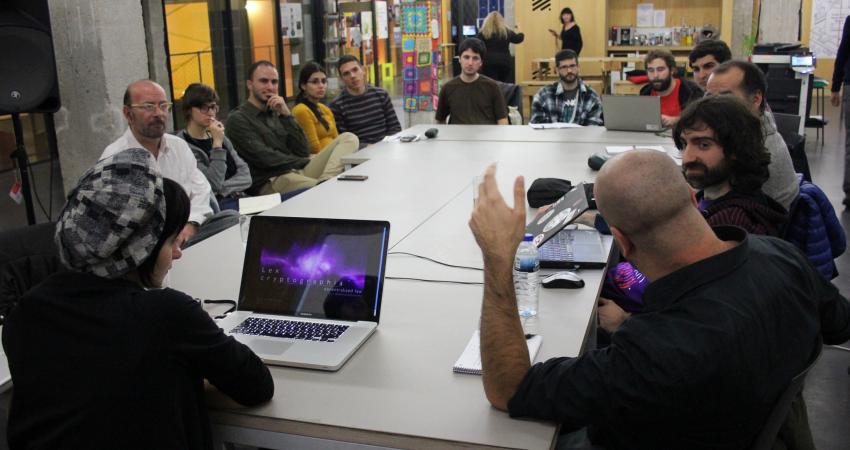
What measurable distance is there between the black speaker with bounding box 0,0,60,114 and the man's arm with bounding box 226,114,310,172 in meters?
1.18

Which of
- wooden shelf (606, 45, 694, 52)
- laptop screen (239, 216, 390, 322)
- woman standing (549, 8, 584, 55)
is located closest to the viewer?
laptop screen (239, 216, 390, 322)

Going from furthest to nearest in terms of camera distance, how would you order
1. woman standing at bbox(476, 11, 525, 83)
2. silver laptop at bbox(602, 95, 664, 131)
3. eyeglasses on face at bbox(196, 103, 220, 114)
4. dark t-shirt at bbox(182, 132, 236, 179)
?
woman standing at bbox(476, 11, 525, 83), silver laptop at bbox(602, 95, 664, 131), dark t-shirt at bbox(182, 132, 236, 179), eyeglasses on face at bbox(196, 103, 220, 114)

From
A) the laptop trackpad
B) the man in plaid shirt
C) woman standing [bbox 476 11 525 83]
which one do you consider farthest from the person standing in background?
the laptop trackpad

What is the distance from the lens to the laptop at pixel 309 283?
2.14 metres

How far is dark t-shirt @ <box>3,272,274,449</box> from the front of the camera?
155 cm

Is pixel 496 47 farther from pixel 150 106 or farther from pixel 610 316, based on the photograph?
pixel 610 316

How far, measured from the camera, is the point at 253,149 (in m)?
5.27

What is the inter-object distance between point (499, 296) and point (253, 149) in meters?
3.80

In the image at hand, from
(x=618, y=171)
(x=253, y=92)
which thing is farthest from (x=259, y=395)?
(x=253, y=92)

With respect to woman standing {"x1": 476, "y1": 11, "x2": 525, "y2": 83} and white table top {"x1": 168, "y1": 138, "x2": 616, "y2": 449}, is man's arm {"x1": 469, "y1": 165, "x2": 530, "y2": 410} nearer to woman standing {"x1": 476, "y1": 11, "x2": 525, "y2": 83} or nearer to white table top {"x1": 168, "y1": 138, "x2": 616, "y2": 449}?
white table top {"x1": 168, "y1": 138, "x2": 616, "y2": 449}

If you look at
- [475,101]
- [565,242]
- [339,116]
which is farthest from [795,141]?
[339,116]

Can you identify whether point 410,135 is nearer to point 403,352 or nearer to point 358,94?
point 358,94

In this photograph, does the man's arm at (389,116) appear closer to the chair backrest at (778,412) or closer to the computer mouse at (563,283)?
the computer mouse at (563,283)

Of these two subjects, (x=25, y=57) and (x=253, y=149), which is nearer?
(x=25, y=57)
